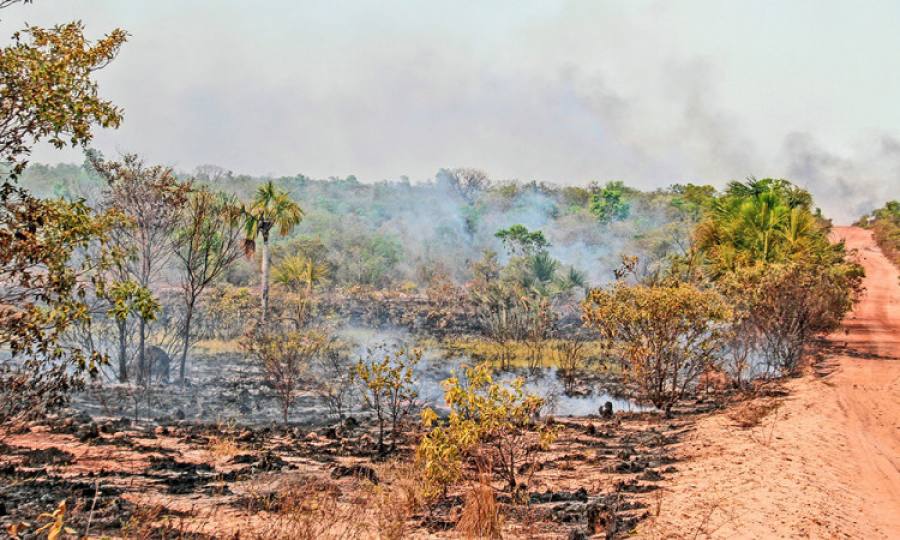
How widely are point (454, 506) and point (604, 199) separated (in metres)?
70.6

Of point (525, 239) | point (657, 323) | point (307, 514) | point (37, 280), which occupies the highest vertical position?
point (525, 239)

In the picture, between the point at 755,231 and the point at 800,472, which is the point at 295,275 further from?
the point at 800,472

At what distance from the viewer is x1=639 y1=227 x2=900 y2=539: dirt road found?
763cm

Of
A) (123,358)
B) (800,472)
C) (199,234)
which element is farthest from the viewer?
(199,234)

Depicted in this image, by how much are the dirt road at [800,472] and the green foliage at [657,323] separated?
1523mm

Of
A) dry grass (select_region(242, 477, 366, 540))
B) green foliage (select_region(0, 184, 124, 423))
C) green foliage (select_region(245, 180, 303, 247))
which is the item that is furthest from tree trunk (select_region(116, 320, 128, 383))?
green foliage (select_region(0, 184, 124, 423))

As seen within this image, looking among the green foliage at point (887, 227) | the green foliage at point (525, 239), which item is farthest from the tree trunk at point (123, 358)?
the green foliage at point (887, 227)

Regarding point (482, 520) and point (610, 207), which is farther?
point (610, 207)

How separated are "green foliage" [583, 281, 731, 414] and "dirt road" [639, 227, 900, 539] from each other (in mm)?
1523

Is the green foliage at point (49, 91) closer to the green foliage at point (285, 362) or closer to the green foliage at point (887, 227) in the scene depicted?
the green foliage at point (285, 362)

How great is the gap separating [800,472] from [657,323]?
5.62 metres

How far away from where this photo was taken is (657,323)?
591 inches

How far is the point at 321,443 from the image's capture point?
46.3ft

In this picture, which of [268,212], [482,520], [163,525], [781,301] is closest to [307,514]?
[163,525]
